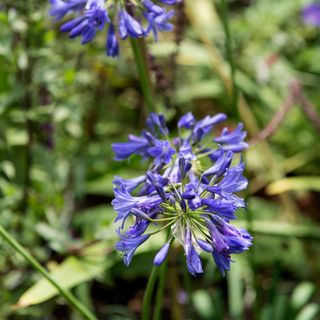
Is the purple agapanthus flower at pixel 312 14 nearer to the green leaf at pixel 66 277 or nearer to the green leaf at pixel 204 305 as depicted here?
the green leaf at pixel 204 305

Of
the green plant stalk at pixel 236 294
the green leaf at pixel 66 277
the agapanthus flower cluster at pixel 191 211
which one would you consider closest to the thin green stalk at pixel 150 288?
the agapanthus flower cluster at pixel 191 211

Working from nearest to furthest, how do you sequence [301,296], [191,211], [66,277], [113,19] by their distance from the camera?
[191,211] < [113,19] < [66,277] < [301,296]

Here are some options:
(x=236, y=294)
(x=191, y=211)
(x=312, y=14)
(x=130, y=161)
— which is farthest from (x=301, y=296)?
(x=312, y=14)

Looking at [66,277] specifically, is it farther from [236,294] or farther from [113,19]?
[113,19]

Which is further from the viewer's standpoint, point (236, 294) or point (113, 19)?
point (236, 294)

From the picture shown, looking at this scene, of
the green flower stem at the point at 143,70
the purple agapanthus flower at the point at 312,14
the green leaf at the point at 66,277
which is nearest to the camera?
the green flower stem at the point at 143,70

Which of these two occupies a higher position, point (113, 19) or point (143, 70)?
point (113, 19)

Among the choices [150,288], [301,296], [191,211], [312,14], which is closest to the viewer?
[191,211]

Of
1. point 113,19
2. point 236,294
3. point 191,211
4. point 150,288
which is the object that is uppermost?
point 113,19
